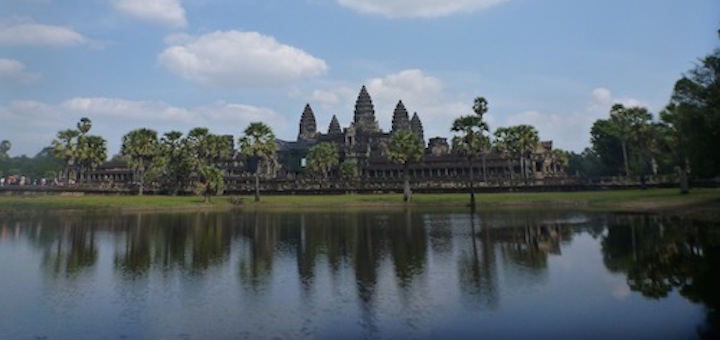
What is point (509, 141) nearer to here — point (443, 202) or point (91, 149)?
point (443, 202)

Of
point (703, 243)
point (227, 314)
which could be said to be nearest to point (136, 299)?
point (227, 314)

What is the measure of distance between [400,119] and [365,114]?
11.2 meters

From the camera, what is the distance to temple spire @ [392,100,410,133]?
154125mm

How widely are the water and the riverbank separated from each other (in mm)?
23669

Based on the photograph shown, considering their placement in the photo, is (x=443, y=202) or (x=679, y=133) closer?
(x=679, y=133)

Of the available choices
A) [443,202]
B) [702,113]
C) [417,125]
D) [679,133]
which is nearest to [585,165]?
[417,125]

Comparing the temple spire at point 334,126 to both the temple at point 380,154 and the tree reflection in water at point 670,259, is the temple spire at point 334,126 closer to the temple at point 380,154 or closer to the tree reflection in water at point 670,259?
the temple at point 380,154

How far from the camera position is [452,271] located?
841 inches

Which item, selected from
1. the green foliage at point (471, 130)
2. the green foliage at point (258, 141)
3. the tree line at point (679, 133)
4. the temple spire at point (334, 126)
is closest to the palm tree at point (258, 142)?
the green foliage at point (258, 141)

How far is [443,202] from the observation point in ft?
233

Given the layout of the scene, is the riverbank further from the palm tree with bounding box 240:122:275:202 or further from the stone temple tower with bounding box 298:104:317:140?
the stone temple tower with bounding box 298:104:317:140

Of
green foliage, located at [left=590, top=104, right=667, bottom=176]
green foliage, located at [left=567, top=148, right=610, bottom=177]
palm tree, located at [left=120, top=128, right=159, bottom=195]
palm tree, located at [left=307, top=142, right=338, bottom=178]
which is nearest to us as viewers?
green foliage, located at [left=590, top=104, right=667, bottom=176]

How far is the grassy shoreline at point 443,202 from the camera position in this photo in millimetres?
55656

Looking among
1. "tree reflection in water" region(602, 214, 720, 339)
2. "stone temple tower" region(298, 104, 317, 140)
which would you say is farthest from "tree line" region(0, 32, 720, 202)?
"stone temple tower" region(298, 104, 317, 140)
